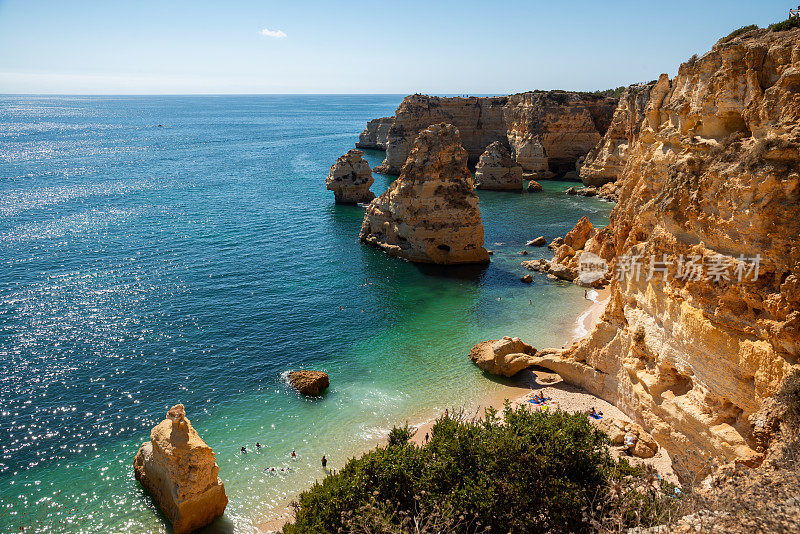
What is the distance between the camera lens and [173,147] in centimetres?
13012

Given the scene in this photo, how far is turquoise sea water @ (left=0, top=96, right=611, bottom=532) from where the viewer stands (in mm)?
22438

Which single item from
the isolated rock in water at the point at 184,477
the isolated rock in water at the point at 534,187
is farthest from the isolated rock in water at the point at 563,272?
the isolated rock in water at the point at 534,187

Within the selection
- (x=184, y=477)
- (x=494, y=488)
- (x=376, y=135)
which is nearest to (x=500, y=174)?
(x=376, y=135)

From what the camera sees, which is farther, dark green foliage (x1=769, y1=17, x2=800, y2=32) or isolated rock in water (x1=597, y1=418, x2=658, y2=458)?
isolated rock in water (x1=597, y1=418, x2=658, y2=458)

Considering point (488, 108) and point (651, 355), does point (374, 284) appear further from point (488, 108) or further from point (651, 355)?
point (488, 108)

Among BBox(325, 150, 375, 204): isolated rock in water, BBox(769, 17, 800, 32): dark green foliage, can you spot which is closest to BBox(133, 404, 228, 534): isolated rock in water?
BBox(769, 17, 800, 32): dark green foliage

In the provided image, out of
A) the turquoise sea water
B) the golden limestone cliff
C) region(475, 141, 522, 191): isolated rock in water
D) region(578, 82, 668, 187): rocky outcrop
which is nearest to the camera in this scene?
the golden limestone cliff

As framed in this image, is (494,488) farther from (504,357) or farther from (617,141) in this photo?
(617,141)

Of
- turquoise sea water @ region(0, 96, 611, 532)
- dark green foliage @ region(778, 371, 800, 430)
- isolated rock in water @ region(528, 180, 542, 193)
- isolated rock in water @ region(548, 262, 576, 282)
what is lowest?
turquoise sea water @ region(0, 96, 611, 532)

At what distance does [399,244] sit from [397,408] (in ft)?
86.1

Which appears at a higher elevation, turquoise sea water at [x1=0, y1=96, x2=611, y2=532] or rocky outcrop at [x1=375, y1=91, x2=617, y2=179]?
rocky outcrop at [x1=375, y1=91, x2=617, y2=179]

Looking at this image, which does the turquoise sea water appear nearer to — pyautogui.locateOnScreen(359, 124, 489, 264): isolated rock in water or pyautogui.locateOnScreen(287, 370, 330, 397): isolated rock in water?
pyautogui.locateOnScreen(287, 370, 330, 397): isolated rock in water

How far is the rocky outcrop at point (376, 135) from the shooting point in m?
131

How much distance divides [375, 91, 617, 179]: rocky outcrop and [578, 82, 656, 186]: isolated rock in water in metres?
6.28
